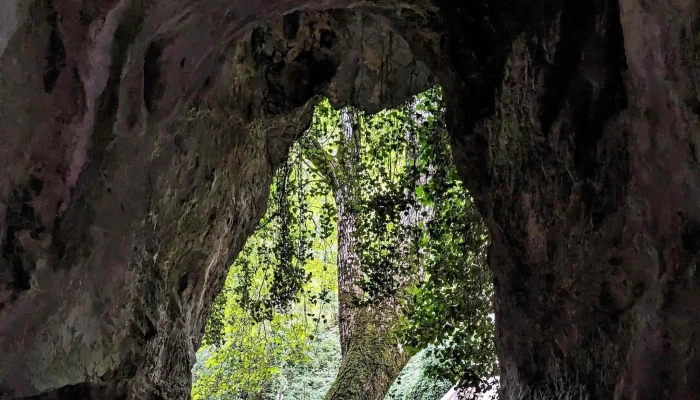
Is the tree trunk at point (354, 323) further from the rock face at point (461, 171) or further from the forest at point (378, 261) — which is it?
the rock face at point (461, 171)

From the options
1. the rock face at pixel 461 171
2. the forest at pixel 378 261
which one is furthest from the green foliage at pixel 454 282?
the rock face at pixel 461 171

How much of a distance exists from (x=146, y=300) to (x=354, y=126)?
228 cm

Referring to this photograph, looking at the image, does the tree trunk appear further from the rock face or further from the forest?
the rock face

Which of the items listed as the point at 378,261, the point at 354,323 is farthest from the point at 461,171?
the point at 354,323

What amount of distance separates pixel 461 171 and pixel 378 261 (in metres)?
1.37

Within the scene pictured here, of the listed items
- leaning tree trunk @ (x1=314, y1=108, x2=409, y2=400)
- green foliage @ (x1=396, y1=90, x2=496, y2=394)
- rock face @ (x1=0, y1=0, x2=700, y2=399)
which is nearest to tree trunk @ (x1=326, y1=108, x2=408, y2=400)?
leaning tree trunk @ (x1=314, y1=108, x2=409, y2=400)

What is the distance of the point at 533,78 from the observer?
204cm

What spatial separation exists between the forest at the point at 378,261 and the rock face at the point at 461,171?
2.78 ft

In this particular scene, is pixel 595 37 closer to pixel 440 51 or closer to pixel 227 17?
pixel 440 51

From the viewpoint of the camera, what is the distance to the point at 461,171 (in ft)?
8.80

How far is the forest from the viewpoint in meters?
3.37

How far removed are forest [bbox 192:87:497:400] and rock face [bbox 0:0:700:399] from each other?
85cm

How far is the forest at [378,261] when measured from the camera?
3.37 metres

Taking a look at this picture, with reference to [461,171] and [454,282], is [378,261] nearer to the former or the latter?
[454,282]
